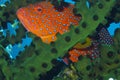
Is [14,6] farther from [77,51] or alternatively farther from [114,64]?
[114,64]

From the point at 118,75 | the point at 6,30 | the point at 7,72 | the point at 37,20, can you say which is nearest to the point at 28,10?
the point at 37,20

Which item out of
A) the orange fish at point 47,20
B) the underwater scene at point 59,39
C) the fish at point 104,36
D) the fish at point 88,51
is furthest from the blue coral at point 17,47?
the fish at point 104,36

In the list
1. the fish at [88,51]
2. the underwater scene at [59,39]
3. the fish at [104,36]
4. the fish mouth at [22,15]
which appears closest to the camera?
the underwater scene at [59,39]

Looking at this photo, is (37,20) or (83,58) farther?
(37,20)

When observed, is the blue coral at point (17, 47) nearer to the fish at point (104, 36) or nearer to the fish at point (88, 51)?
the fish at point (88, 51)

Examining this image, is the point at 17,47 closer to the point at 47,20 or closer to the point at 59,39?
the point at 47,20

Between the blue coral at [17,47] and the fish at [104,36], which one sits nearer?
the blue coral at [17,47]

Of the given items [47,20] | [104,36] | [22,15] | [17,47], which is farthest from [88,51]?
[17,47]

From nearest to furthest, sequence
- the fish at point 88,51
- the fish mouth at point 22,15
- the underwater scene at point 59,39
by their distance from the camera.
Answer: the underwater scene at point 59,39 → the fish at point 88,51 → the fish mouth at point 22,15
